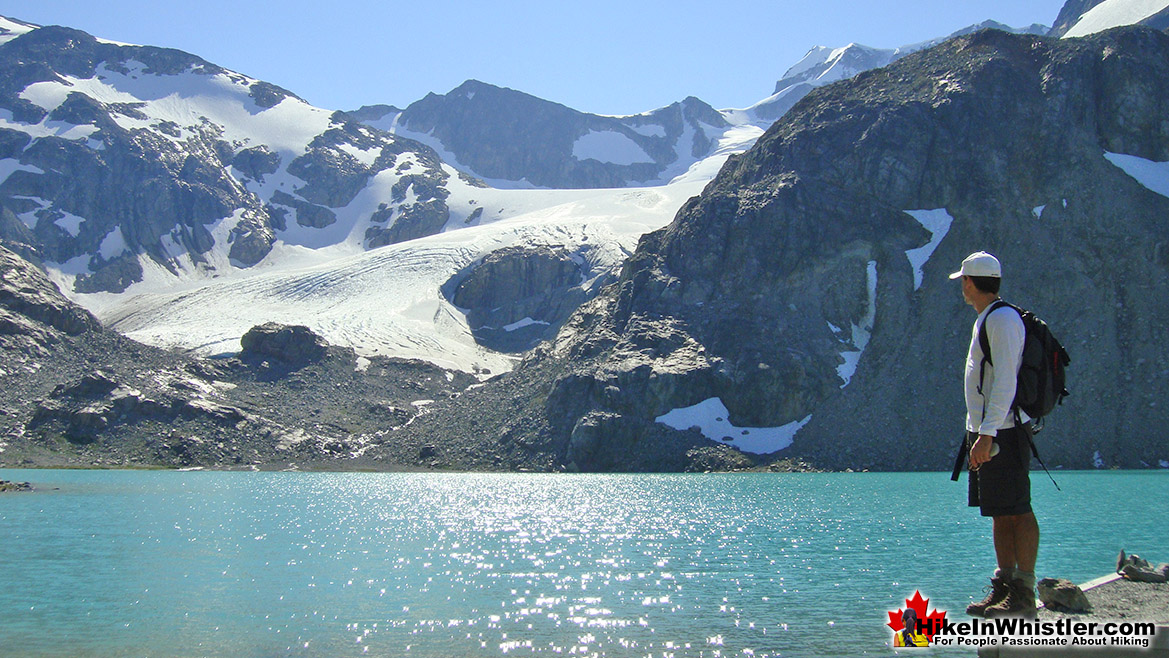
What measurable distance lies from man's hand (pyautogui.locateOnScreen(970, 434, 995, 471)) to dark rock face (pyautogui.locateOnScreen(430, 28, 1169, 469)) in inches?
2776

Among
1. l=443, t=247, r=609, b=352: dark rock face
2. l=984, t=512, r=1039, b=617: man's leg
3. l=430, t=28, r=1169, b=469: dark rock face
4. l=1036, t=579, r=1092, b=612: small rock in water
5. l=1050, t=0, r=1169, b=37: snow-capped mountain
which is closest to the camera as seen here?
l=984, t=512, r=1039, b=617: man's leg

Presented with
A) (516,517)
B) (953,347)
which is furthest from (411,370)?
(516,517)

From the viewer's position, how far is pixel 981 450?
26.3 feet

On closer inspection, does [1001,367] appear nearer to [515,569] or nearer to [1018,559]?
[1018,559]

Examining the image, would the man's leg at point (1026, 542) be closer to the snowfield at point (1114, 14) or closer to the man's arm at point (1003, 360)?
the man's arm at point (1003, 360)

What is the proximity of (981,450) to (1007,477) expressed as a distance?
1.25 feet

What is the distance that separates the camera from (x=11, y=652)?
17156mm

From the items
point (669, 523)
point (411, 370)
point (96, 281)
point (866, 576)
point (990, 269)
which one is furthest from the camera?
point (96, 281)

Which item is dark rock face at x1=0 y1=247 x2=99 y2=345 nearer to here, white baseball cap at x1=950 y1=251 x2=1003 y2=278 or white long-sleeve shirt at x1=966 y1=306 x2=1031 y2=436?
white baseball cap at x1=950 y1=251 x2=1003 y2=278

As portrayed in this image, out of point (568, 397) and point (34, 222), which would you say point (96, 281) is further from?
point (568, 397)

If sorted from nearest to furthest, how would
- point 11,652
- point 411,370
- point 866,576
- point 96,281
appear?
point 11,652, point 866,576, point 411,370, point 96,281

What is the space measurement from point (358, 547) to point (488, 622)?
14.0 m

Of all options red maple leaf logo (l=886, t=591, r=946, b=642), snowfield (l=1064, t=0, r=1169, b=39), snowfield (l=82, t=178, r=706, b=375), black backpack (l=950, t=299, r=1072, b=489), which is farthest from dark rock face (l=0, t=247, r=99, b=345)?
snowfield (l=1064, t=0, r=1169, b=39)

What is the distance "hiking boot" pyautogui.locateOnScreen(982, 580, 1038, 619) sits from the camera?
8.20 metres
